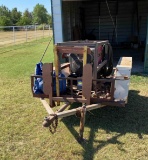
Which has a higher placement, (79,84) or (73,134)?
(79,84)

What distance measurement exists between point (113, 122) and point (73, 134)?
690 millimetres

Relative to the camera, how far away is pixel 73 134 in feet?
10.5

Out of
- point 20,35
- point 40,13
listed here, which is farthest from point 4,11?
point 20,35

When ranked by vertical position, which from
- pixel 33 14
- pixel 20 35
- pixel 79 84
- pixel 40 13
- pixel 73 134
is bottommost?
pixel 73 134

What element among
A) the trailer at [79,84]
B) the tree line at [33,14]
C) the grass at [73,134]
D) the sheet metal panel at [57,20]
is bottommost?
the grass at [73,134]

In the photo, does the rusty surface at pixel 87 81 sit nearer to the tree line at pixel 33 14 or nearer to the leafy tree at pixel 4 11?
the tree line at pixel 33 14

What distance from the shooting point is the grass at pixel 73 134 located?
2.78m

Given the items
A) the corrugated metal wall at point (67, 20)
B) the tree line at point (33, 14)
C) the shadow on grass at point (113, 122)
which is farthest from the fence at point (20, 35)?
the tree line at point (33, 14)

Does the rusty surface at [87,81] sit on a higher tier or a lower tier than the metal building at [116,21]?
lower

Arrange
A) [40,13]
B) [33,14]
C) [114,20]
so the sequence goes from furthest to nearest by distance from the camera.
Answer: [33,14] → [40,13] → [114,20]

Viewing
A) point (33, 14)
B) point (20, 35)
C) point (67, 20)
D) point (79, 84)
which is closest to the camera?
point (79, 84)

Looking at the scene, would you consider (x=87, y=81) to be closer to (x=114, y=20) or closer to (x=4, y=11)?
(x=114, y=20)

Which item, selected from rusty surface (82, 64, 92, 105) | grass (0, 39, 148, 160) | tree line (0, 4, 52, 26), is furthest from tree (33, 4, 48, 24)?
rusty surface (82, 64, 92, 105)

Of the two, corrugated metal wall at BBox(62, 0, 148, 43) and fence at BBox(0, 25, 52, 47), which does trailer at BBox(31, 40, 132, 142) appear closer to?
corrugated metal wall at BBox(62, 0, 148, 43)
